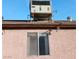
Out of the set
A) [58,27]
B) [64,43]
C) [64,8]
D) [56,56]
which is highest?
[64,8]

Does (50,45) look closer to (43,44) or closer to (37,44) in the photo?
(43,44)

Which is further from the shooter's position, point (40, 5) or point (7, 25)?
point (40, 5)

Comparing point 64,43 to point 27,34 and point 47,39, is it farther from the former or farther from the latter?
point 27,34

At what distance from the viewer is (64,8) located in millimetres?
5863

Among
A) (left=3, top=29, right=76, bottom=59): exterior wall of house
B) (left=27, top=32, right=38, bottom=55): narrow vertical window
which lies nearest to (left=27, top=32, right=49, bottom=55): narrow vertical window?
(left=27, top=32, right=38, bottom=55): narrow vertical window

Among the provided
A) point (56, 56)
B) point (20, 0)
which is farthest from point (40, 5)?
point (56, 56)

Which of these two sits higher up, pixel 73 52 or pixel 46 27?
pixel 46 27

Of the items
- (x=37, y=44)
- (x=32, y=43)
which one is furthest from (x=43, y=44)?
(x=32, y=43)

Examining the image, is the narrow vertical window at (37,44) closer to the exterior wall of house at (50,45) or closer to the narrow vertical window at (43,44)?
the narrow vertical window at (43,44)

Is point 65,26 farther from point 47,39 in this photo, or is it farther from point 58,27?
point 47,39

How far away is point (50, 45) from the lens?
18.5ft

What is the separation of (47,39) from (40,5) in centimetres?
111

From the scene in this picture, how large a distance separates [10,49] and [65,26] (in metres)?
1.67

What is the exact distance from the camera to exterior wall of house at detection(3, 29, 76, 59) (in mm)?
5535
